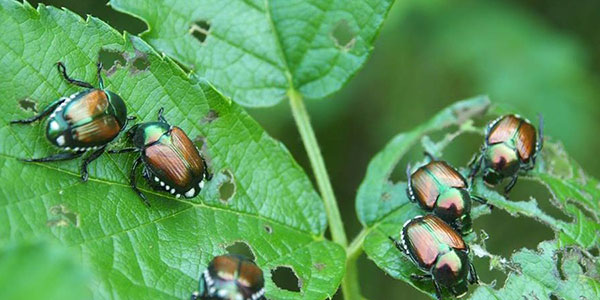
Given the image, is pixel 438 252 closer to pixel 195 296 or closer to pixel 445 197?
pixel 445 197

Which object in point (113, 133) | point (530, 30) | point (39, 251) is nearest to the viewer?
point (39, 251)

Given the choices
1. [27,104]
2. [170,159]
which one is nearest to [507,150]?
[170,159]

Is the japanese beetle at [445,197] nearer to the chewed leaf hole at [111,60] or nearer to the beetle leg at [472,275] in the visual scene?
the beetle leg at [472,275]

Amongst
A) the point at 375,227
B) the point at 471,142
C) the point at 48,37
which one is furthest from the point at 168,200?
the point at 471,142

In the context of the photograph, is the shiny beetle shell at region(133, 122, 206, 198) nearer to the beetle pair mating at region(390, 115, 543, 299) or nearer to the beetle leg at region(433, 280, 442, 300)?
the beetle pair mating at region(390, 115, 543, 299)

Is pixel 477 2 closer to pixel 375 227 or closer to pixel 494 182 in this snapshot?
pixel 494 182

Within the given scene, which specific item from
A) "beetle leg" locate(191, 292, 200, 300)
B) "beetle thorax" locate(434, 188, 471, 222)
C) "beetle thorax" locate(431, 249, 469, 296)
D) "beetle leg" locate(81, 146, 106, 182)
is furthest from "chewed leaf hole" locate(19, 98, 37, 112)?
"beetle thorax" locate(434, 188, 471, 222)
